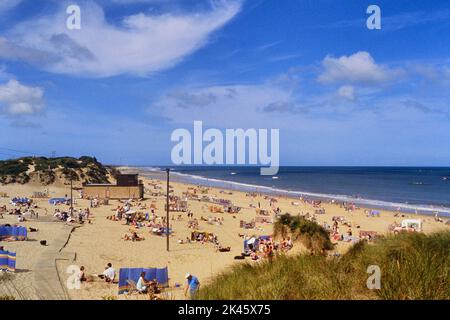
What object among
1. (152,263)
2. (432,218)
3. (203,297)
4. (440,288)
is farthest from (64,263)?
(432,218)

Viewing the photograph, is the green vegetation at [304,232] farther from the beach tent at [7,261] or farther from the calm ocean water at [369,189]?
the calm ocean water at [369,189]

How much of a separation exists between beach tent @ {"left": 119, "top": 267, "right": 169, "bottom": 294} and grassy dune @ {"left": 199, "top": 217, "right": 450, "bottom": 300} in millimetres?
5873

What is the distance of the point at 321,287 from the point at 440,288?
1548 mm

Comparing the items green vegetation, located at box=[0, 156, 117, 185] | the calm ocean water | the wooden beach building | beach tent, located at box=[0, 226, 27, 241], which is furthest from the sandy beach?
green vegetation, located at box=[0, 156, 117, 185]

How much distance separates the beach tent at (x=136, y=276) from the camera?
12.4 meters

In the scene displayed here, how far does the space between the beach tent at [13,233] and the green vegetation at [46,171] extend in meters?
35.8

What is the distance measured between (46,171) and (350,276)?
5645 centimetres

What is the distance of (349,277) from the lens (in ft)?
20.9

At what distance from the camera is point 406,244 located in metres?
7.33

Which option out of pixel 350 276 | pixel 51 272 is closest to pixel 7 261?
pixel 51 272

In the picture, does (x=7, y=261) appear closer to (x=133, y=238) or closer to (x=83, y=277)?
(x=83, y=277)

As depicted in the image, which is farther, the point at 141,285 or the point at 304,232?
the point at 304,232

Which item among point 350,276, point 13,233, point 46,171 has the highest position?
point 46,171
